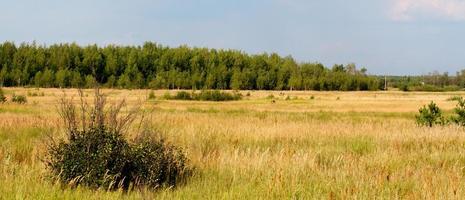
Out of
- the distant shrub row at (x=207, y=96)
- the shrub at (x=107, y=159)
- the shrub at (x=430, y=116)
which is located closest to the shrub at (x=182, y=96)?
the distant shrub row at (x=207, y=96)

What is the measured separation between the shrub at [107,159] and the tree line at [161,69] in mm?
95897

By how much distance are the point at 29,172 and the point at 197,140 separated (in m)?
5.05

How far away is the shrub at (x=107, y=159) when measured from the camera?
6.31 meters

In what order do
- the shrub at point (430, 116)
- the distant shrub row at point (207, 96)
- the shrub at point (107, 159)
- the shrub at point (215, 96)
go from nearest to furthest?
the shrub at point (107, 159) → the shrub at point (430, 116) → the distant shrub row at point (207, 96) → the shrub at point (215, 96)

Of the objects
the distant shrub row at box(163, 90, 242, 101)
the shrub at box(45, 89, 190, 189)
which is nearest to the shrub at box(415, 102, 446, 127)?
the shrub at box(45, 89, 190, 189)

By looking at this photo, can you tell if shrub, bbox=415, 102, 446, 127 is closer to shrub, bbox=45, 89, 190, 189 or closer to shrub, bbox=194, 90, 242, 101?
shrub, bbox=45, 89, 190, 189

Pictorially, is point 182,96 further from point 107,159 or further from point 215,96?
point 107,159

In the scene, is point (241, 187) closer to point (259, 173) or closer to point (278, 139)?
point (259, 173)

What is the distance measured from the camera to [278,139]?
39.9 ft

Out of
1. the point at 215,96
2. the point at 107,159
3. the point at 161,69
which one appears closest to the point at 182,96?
the point at 215,96

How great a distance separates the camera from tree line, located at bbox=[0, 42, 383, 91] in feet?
352

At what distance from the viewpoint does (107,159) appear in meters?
6.42

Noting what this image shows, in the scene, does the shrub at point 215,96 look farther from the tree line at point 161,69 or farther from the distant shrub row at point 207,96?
the tree line at point 161,69

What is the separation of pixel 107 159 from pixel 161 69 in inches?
4596
